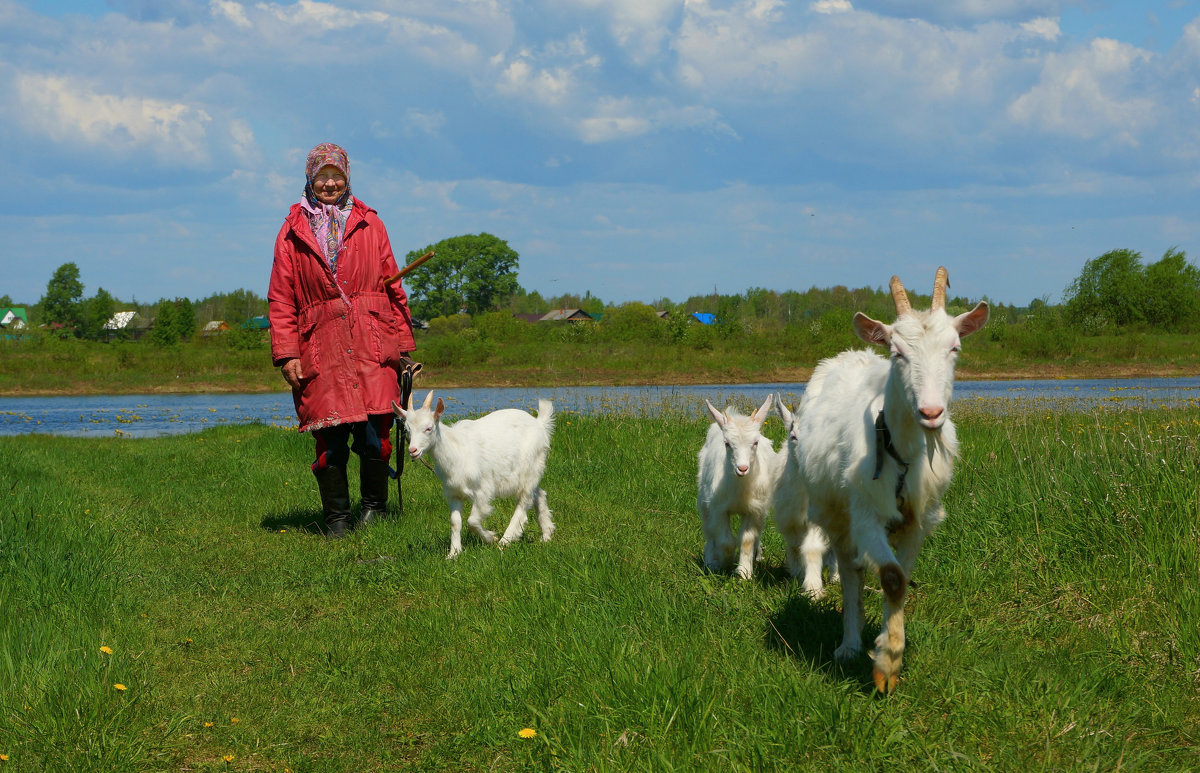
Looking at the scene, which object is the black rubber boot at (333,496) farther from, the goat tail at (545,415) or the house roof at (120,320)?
the house roof at (120,320)

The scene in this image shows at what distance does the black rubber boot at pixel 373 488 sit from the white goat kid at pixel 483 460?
0.94 meters

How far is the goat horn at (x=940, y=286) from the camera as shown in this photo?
139 inches

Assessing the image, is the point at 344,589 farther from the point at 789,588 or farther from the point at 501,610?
the point at 789,588

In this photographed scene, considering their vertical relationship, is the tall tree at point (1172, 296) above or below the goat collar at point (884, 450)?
above

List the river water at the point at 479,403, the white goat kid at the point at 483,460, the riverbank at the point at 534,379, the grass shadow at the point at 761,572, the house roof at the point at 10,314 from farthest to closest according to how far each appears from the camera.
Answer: the house roof at the point at 10,314 < the riverbank at the point at 534,379 < the river water at the point at 479,403 < the white goat kid at the point at 483,460 < the grass shadow at the point at 761,572

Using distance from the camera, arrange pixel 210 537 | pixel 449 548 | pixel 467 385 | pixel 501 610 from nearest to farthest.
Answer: pixel 501 610, pixel 449 548, pixel 210 537, pixel 467 385

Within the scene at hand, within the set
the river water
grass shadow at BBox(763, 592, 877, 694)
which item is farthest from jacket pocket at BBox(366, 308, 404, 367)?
the river water

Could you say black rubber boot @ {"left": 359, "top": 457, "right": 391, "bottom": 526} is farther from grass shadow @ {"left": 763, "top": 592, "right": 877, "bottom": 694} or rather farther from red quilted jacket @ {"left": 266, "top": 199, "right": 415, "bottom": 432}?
grass shadow @ {"left": 763, "top": 592, "right": 877, "bottom": 694}

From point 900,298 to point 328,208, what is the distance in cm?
536

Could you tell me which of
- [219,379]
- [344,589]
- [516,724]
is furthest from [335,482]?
A: [219,379]

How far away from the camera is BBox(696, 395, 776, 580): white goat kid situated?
229 inches

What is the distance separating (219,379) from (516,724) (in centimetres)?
4462

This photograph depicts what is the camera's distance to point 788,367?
46.3 metres

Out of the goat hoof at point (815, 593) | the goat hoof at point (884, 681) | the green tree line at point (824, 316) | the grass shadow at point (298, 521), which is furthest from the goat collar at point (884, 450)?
the green tree line at point (824, 316)
